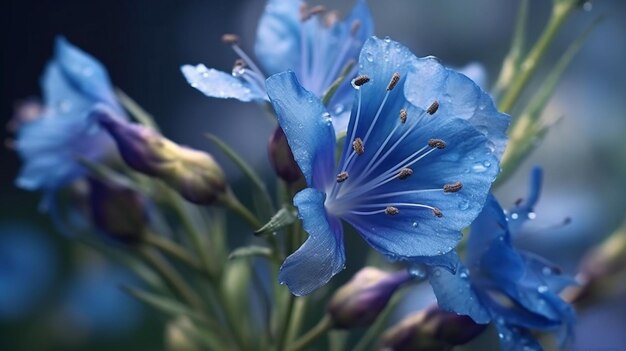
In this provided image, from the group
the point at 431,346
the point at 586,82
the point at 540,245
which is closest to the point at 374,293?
the point at 431,346

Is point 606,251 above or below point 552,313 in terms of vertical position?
below

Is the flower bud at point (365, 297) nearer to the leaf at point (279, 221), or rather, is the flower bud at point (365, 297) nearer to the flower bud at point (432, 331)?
the flower bud at point (432, 331)

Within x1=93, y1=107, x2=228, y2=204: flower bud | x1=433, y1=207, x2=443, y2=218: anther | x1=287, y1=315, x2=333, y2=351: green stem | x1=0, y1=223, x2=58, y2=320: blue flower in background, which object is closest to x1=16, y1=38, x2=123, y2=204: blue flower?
x1=93, y1=107, x2=228, y2=204: flower bud

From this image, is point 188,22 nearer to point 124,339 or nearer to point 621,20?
point 621,20

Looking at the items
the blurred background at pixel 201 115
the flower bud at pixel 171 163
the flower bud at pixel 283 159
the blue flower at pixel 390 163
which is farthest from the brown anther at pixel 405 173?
the blurred background at pixel 201 115

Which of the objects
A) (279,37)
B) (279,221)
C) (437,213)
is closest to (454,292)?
(437,213)
